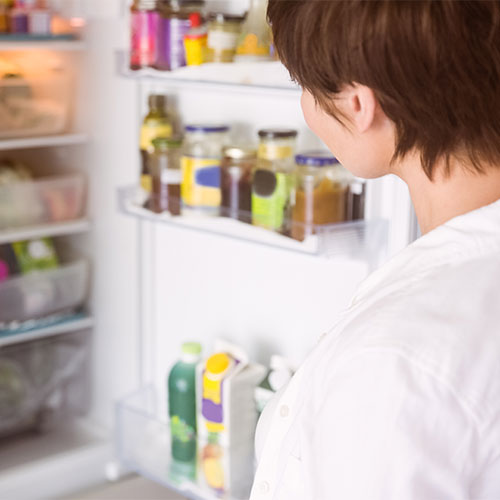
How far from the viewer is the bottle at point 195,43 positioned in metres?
1.77

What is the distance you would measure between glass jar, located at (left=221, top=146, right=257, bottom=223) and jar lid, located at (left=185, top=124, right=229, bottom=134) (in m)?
0.05

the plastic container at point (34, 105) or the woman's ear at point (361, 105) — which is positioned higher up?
the woman's ear at point (361, 105)

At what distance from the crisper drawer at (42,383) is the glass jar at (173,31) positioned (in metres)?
1.00

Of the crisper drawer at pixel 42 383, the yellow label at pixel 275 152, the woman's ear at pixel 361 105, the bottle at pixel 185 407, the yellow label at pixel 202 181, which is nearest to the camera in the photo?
the woman's ear at pixel 361 105

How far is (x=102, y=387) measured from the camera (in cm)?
255

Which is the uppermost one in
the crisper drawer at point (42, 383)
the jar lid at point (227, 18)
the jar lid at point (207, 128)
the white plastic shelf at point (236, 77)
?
the jar lid at point (227, 18)

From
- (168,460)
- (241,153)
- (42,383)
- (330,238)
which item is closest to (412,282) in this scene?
(330,238)

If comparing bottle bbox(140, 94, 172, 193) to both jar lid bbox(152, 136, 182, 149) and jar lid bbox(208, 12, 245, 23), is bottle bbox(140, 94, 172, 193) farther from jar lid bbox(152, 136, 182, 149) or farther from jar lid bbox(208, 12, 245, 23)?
jar lid bbox(208, 12, 245, 23)

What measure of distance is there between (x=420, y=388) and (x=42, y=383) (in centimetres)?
197

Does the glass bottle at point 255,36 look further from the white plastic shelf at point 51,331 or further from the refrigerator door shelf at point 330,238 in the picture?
the white plastic shelf at point 51,331

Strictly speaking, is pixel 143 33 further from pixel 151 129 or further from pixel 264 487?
pixel 264 487

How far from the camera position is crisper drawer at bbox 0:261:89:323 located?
237 cm

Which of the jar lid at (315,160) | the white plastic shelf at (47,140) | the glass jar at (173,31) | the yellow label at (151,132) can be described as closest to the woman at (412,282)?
the jar lid at (315,160)

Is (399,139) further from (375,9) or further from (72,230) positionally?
(72,230)
